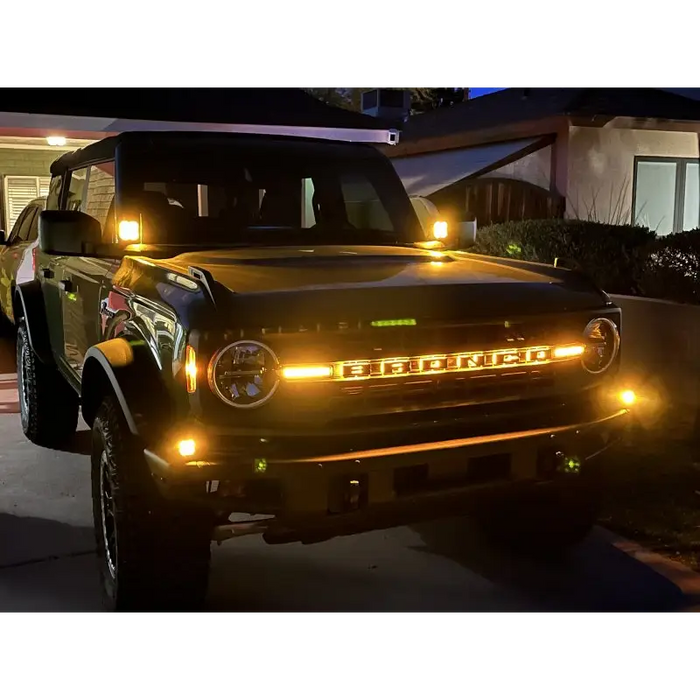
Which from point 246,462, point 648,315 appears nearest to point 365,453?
point 246,462

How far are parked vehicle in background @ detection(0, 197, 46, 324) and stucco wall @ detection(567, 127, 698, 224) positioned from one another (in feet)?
25.2

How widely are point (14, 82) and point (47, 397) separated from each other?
7010mm

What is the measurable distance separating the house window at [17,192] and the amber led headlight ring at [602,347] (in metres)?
12.4

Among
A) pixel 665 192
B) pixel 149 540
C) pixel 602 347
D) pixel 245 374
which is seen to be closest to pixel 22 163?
pixel 665 192

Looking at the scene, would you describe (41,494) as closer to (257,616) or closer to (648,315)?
(257,616)

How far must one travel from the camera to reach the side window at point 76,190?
491cm

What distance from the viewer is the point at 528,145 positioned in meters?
12.7

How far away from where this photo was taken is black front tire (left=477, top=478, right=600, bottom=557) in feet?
12.2

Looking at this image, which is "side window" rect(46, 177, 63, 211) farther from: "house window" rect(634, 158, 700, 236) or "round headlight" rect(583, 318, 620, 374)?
"house window" rect(634, 158, 700, 236)

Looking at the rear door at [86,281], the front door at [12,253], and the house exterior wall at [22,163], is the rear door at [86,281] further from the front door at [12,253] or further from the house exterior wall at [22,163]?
the house exterior wall at [22,163]

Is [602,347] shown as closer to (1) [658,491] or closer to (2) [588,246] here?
(1) [658,491]

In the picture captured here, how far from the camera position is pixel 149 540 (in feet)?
9.81

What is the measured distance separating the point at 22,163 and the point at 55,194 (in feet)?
30.4

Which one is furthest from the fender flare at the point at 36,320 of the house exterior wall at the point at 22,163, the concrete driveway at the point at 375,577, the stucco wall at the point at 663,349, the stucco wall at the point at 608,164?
the house exterior wall at the point at 22,163
